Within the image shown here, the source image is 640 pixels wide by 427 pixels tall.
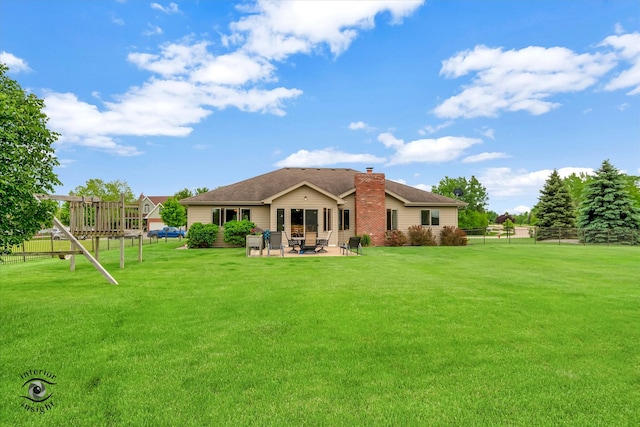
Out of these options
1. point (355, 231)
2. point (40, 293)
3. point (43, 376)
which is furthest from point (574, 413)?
point (355, 231)

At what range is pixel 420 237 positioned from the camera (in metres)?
23.8

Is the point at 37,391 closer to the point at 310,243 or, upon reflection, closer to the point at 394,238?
the point at 310,243

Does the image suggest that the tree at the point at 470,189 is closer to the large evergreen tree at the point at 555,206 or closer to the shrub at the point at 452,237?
the large evergreen tree at the point at 555,206

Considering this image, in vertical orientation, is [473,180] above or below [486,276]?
above

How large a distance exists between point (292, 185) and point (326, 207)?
4024 millimetres

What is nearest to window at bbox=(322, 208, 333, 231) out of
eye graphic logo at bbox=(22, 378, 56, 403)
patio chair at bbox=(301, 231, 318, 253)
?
patio chair at bbox=(301, 231, 318, 253)

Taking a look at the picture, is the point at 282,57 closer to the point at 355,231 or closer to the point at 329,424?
the point at 355,231

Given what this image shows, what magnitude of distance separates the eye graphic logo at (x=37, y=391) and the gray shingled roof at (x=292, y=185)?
61.8 feet

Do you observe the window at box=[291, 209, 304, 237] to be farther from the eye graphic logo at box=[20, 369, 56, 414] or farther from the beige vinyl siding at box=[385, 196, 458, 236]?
the eye graphic logo at box=[20, 369, 56, 414]

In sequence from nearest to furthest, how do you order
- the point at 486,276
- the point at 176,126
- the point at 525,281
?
the point at 525,281 → the point at 486,276 → the point at 176,126

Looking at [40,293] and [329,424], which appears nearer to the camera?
[329,424]

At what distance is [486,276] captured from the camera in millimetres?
9914

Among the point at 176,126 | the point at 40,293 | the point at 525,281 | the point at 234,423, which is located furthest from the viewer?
the point at 176,126

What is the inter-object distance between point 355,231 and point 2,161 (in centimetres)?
1975
